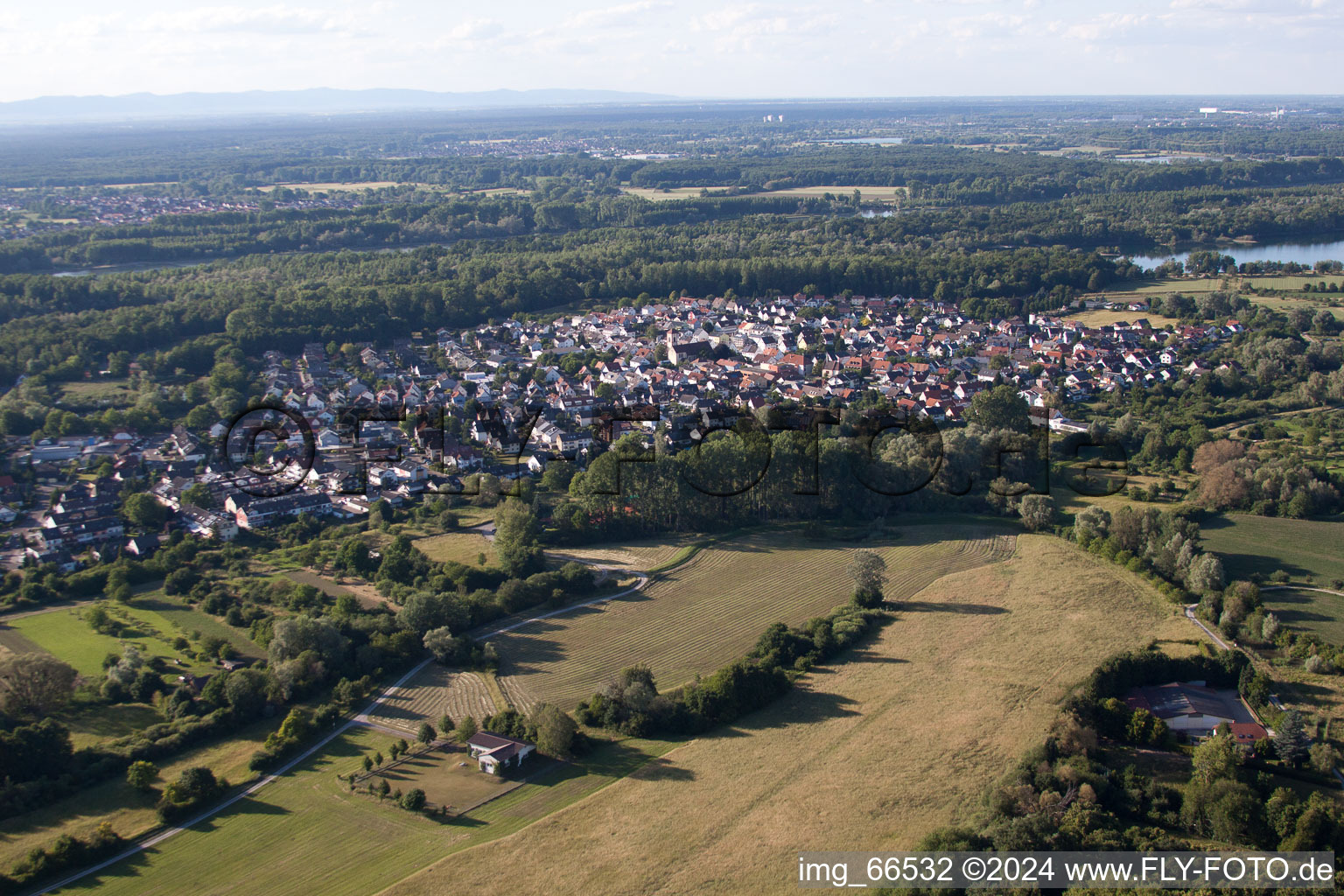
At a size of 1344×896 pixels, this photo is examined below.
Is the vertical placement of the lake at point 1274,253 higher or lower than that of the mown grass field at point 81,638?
higher

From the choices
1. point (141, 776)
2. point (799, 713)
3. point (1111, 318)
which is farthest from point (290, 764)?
point (1111, 318)

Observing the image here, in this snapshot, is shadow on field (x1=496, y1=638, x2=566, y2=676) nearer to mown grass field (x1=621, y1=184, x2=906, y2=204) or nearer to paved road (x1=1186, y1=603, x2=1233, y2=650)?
paved road (x1=1186, y1=603, x2=1233, y2=650)

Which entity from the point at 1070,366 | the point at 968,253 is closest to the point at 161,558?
the point at 1070,366

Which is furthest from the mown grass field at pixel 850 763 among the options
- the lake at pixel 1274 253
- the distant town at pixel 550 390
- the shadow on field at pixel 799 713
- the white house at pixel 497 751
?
the lake at pixel 1274 253

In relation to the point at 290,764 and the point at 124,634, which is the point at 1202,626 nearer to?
the point at 290,764

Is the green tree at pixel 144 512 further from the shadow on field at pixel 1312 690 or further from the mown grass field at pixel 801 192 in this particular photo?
the mown grass field at pixel 801 192

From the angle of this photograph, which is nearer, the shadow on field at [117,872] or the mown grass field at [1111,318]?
the shadow on field at [117,872]
